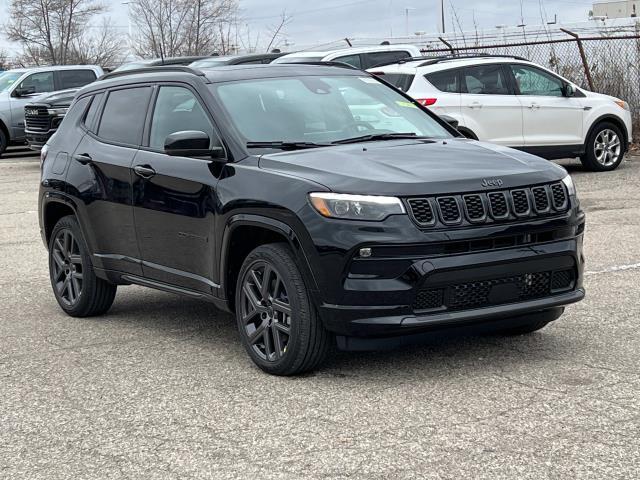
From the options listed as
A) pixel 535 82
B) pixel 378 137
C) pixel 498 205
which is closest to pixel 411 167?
pixel 498 205

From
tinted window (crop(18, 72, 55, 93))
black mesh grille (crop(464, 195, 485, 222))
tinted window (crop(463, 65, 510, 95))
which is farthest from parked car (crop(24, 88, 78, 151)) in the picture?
black mesh grille (crop(464, 195, 485, 222))

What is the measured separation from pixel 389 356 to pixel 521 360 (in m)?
0.74

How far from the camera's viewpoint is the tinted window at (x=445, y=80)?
50.5 ft

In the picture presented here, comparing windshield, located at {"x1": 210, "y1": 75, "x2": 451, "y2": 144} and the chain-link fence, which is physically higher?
windshield, located at {"x1": 210, "y1": 75, "x2": 451, "y2": 144}

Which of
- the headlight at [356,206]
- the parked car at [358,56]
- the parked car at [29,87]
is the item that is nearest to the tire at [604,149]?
the parked car at [358,56]

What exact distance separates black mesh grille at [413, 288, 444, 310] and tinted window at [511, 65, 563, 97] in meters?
10.9

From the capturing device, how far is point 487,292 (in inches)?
218

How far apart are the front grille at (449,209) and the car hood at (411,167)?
0.05 m

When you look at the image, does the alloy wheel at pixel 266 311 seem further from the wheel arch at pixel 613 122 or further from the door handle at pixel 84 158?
the wheel arch at pixel 613 122

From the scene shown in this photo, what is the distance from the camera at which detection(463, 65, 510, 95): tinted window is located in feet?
51.1

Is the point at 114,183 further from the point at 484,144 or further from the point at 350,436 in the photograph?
the point at 350,436

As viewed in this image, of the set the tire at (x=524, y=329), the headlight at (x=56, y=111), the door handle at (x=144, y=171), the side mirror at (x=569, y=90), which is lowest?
the tire at (x=524, y=329)

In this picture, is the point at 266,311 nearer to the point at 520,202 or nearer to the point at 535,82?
the point at 520,202

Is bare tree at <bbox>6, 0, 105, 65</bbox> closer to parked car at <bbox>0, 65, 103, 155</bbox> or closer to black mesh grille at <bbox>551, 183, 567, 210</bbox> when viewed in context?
parked car at <bbox>0, 65, 103, 155</bbox>
